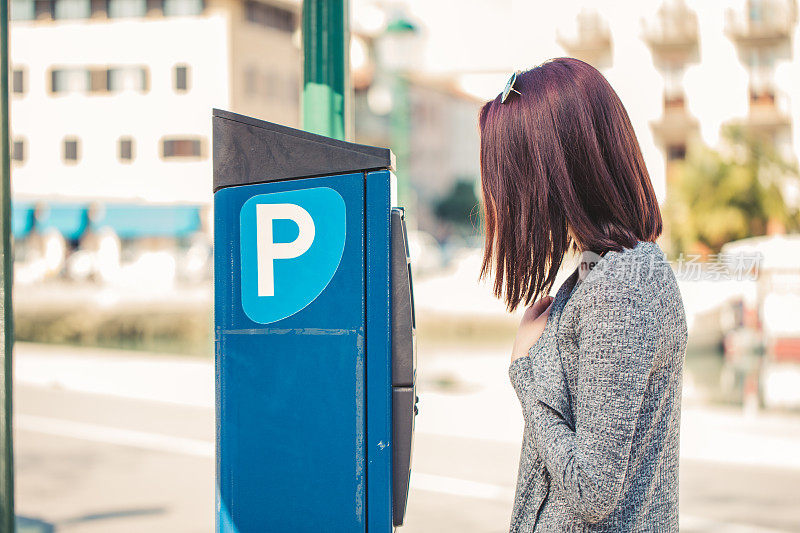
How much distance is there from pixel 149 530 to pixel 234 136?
387cm

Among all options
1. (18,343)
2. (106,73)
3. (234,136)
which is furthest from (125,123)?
(234,136)

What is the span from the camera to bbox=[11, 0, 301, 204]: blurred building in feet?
52.6

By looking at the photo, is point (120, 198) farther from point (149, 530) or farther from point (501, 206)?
point (501, 206)

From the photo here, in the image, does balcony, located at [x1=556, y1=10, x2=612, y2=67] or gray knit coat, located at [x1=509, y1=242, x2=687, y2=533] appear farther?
balcony, located at [x1=556, y1=10, x2=612, y2=67]

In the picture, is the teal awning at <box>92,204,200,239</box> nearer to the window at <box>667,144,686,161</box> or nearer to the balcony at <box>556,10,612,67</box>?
the window at <box>667,144,686,161</box>

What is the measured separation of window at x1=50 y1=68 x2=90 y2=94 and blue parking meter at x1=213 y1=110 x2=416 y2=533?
17037mm

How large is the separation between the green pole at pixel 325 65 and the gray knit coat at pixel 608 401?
1.20 m

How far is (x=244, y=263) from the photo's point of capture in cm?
156

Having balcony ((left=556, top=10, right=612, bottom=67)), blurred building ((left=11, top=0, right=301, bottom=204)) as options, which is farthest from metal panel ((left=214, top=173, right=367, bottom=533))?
blurred building ((left=11, top=0, right=301, bottom=204))

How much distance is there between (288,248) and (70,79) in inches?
707

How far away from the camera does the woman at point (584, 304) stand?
3.81ft

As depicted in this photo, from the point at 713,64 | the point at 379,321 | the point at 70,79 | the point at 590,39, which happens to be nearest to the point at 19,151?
the point at 70,79

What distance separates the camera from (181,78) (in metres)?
15.1

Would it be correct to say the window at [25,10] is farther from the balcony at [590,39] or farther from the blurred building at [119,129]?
the balcony at [590,39]
